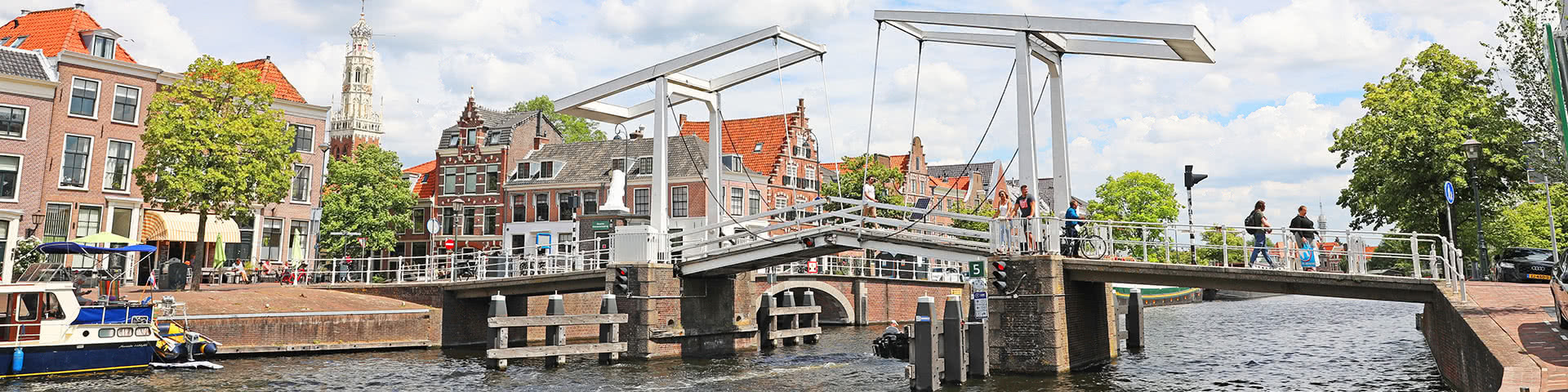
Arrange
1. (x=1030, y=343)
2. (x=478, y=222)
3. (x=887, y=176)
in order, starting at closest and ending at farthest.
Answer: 1. (x=1030, y=343)
2. (x=887, y=176)
3. (x=478, y=222)

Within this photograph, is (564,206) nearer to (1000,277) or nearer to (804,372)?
(804,372)

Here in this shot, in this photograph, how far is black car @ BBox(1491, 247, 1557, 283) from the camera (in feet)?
67.8

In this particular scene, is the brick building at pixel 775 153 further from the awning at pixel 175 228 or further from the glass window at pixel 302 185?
the awning at pixel 175 228

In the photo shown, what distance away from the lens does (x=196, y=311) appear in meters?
23.1

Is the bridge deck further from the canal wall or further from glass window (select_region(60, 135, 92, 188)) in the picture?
glass window (select_region(60, 135, 92, 188))

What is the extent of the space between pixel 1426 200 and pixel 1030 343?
16787 millimetres

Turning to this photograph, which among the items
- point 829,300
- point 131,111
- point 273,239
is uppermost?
point 131,111

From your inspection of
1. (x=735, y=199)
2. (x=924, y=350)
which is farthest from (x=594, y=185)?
(x=924, y=350)

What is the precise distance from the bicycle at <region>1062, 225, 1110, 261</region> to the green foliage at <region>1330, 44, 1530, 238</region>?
45.2ft

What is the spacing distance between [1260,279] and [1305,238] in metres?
1.50

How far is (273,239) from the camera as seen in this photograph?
36.4m

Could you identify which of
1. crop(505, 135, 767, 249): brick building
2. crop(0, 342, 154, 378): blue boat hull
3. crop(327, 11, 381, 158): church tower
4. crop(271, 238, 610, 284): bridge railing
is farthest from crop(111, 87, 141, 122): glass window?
Answer: crop(327, 11, 381, 158): church tower

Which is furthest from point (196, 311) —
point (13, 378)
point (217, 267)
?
point (217, 267)

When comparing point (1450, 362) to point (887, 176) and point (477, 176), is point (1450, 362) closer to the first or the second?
Answer: point (887, 176)
